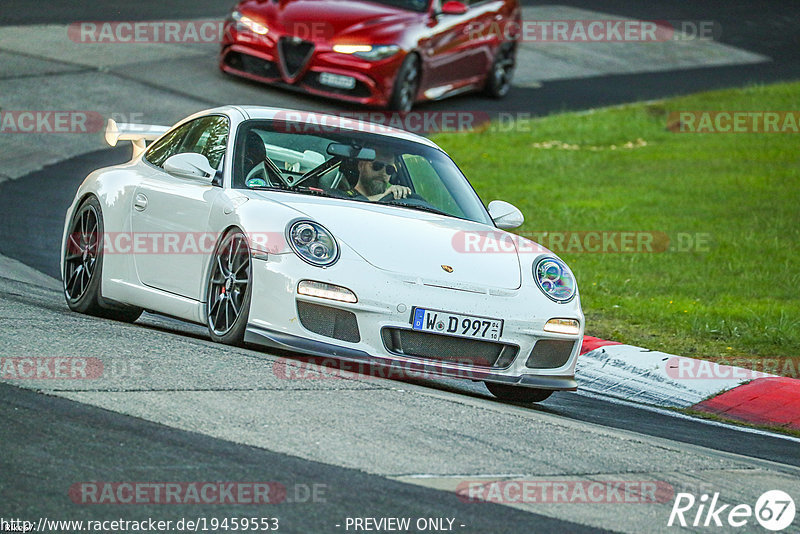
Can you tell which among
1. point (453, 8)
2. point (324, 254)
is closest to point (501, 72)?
point (453, 8)

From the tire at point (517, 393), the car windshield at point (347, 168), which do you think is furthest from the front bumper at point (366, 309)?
the car windshield at point (347, 168)

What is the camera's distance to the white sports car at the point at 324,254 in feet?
22.3

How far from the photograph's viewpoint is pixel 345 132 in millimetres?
8242

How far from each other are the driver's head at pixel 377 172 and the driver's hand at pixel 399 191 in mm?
31

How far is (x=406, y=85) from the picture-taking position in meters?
17.4

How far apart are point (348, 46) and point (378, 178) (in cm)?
909

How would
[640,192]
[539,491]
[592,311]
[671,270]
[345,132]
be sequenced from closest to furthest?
[539,491], [345,132], [592,311], [671,270], [640,192]

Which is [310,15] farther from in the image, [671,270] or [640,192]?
[671,270]

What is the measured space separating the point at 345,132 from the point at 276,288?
5.69 ft

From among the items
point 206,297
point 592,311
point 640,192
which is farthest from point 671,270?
point 206,297

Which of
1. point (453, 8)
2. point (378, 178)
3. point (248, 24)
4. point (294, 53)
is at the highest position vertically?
point (453, 8)

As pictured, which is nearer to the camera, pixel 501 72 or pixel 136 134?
pixel 136 134

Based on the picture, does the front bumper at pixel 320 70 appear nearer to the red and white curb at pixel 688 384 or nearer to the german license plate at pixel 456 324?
the red and white curb at pixel 688 384

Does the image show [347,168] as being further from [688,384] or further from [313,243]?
[688,384]
